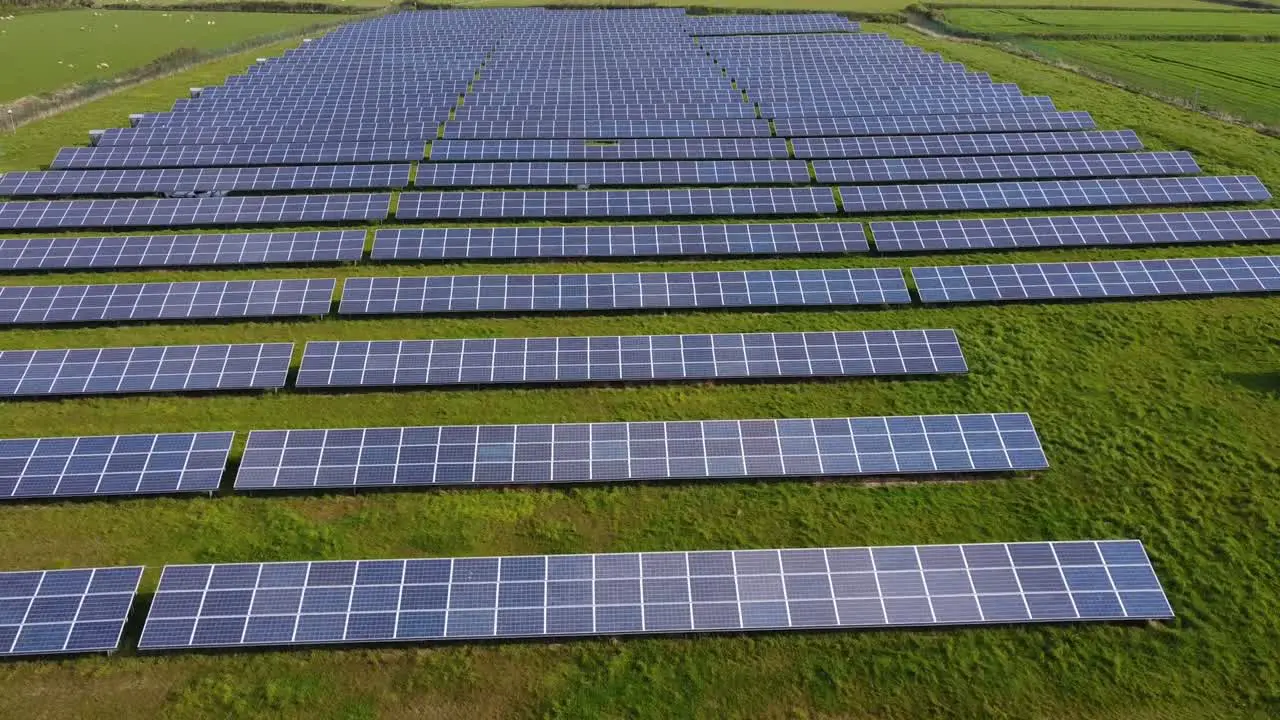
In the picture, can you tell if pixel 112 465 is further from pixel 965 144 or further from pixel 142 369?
pixel 965 144

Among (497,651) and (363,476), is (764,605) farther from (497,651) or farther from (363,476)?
(363,476)

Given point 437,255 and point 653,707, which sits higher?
point 437,255

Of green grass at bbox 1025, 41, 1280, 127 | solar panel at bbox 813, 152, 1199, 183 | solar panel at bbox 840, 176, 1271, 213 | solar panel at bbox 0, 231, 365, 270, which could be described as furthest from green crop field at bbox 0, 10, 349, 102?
green grass at bbox 1025, 41, 1280, 127

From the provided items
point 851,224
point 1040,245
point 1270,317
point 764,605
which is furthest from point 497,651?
point 1270,317

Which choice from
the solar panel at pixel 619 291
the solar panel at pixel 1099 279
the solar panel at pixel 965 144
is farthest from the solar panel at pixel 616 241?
the solar panel at pixel 965 144

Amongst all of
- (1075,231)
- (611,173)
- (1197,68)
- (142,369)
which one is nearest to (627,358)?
(142,369)

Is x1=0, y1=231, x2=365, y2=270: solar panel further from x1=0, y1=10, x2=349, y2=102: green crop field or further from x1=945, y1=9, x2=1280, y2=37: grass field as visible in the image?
x1=945, y1=9, x2=1280, y2=37: grass field
